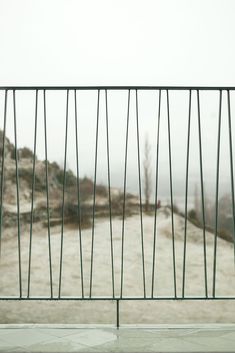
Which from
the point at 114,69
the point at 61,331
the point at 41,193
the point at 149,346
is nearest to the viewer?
the point at 149,346

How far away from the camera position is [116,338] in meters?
2.18

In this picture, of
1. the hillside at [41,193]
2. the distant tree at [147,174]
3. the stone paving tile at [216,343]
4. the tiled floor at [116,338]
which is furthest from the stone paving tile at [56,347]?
the distant tree at [147,174]

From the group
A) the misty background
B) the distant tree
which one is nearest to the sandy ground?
the distant tree

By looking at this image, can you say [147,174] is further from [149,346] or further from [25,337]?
[149,346]

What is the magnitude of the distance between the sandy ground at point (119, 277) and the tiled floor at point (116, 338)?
5.57 m

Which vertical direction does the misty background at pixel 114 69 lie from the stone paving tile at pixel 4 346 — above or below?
above

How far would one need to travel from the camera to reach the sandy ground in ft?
26.8

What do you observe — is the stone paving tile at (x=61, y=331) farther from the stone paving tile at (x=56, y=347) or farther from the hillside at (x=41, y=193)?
the hillside at (x=41, y=193)

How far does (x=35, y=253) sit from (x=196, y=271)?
17.8ft

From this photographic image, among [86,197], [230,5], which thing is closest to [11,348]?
[230,5]

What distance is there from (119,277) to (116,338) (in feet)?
36.8

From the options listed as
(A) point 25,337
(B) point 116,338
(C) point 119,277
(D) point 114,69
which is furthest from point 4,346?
(D) point 114,69

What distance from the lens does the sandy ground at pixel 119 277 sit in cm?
817

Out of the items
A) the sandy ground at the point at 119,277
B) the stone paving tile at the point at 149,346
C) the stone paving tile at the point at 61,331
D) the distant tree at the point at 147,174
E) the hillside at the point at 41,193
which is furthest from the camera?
the distant tree at the point at 147,174
